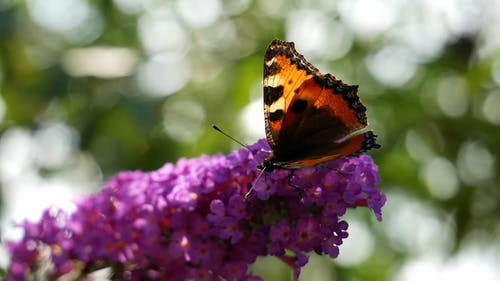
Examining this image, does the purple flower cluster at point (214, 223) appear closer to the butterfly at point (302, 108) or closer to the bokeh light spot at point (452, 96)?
the butterfly at point (302, 108)

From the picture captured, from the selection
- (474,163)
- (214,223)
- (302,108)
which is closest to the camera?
(214,223)

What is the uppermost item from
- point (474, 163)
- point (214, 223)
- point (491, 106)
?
point (491, 106)

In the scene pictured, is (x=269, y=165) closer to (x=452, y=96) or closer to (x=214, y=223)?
(x=214, y=223)

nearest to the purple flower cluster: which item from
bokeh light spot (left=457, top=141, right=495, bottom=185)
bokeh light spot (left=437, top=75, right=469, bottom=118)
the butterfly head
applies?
the butterfly head

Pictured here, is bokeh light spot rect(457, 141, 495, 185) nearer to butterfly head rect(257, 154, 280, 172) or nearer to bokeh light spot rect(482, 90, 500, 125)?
bokeh light spot rect(482, 90, 500, 125)

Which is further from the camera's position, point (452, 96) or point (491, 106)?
point (452, 96)

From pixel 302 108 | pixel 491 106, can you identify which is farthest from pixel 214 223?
pixel 491 106

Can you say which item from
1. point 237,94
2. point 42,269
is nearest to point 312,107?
A: point 42,269

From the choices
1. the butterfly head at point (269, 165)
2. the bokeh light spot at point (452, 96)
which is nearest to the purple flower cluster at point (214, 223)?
the butterfly head at point (269, 165)
